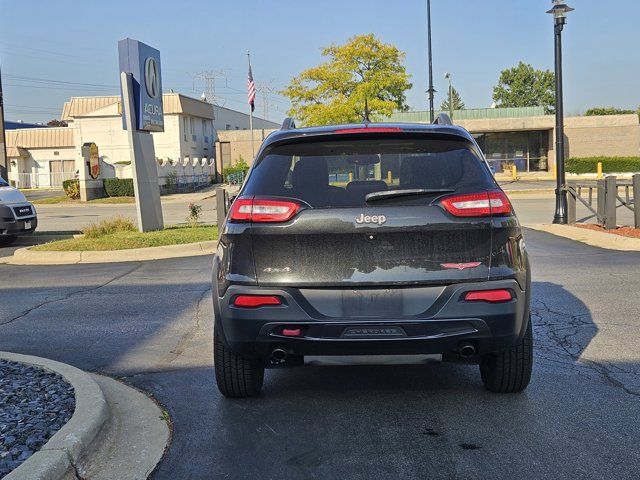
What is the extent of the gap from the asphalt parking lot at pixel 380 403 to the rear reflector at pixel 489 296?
81 centimetres

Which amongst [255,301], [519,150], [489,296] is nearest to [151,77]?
[255,301]

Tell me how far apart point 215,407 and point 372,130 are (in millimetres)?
2164

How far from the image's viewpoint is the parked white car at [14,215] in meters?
15.6

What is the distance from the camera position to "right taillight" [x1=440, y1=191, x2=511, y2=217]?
4055 millimetres

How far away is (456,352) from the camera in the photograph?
163 inches

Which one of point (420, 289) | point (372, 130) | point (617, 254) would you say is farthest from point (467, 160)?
point (617, 254)

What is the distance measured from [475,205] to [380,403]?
1576mm

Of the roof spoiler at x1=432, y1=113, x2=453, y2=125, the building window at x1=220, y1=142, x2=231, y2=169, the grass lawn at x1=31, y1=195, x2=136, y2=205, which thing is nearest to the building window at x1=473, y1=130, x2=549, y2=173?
the building window at x1=220, y1=142, x2=231, y2=169

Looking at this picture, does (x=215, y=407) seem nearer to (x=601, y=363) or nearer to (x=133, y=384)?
(x=133, y=384)

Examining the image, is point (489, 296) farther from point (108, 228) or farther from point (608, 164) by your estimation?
point (608, 164)

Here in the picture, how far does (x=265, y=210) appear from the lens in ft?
13.5

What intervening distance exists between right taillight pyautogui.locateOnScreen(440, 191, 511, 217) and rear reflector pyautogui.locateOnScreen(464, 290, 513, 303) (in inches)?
18.0

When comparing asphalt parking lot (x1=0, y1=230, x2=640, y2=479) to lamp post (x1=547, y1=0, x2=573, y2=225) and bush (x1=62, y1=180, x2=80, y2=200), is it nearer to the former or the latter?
lamp post (x1=547, y1=0, x2=573, y2=225)

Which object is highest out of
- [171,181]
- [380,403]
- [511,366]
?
[171,181]
